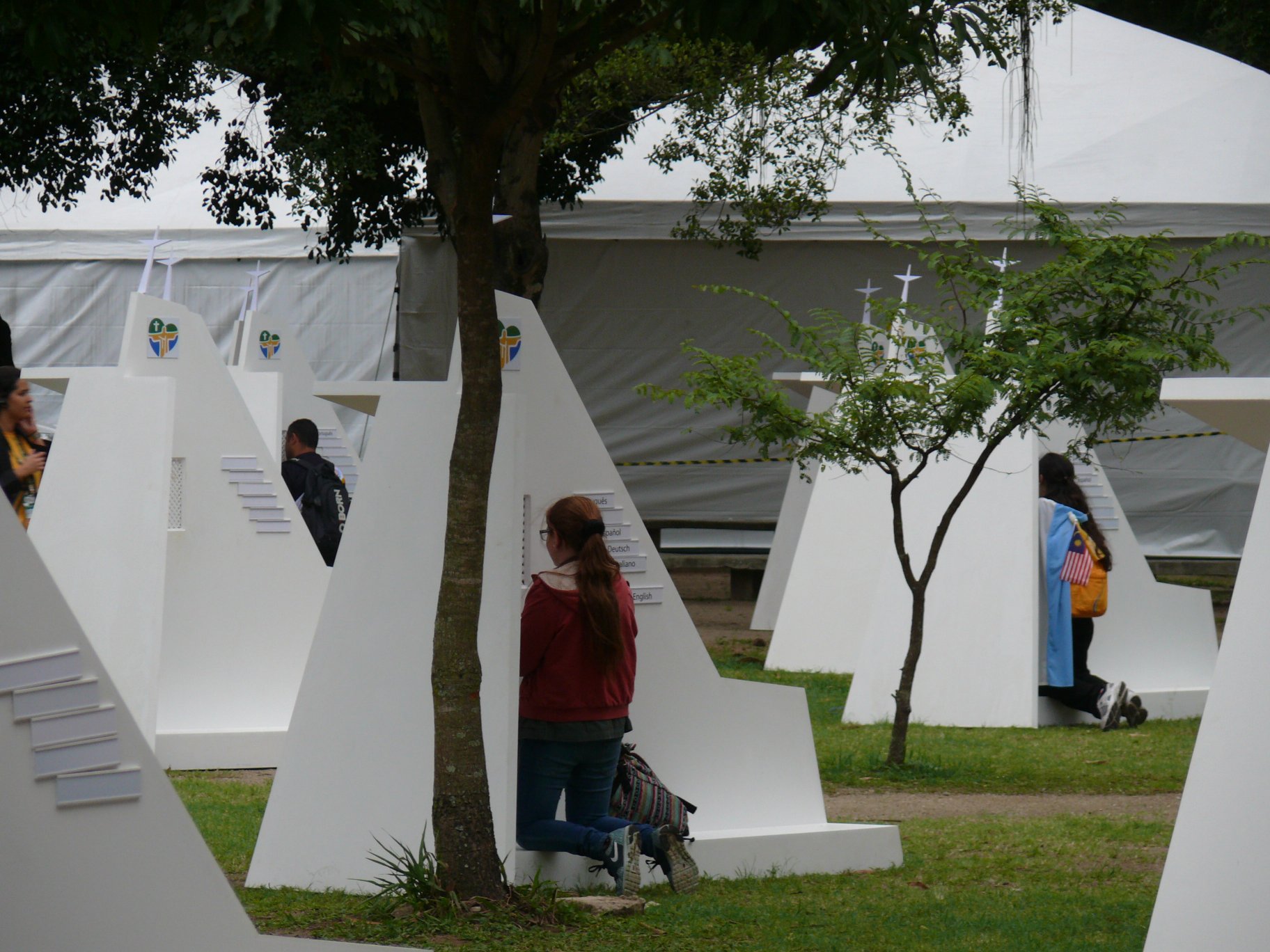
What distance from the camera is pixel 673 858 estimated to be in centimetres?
563

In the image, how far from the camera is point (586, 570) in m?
5.43

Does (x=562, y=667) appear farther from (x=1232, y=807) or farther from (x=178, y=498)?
(x=178, y=498)

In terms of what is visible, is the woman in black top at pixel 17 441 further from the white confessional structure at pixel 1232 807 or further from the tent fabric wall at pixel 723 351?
the tent fabric wall at pixel 723 351

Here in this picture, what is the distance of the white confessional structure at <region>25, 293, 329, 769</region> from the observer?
796 centimetres

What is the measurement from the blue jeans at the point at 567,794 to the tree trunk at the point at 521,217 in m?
7.40

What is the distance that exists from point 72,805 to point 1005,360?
5.19m

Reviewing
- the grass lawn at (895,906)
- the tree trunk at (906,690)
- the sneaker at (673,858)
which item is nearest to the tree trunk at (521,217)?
the tree trunk at (906,690)

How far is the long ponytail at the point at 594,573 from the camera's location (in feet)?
17.7

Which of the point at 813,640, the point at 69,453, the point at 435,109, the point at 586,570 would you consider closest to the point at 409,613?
the point at 586,570

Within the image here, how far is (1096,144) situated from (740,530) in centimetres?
594

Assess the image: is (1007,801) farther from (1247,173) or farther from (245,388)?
(1247,173)

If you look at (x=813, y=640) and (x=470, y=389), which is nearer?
(x=470, y=389)

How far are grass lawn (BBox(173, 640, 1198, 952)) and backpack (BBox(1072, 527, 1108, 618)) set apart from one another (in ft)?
4.32

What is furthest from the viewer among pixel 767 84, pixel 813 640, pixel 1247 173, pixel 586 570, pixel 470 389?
pixel 1247 173
